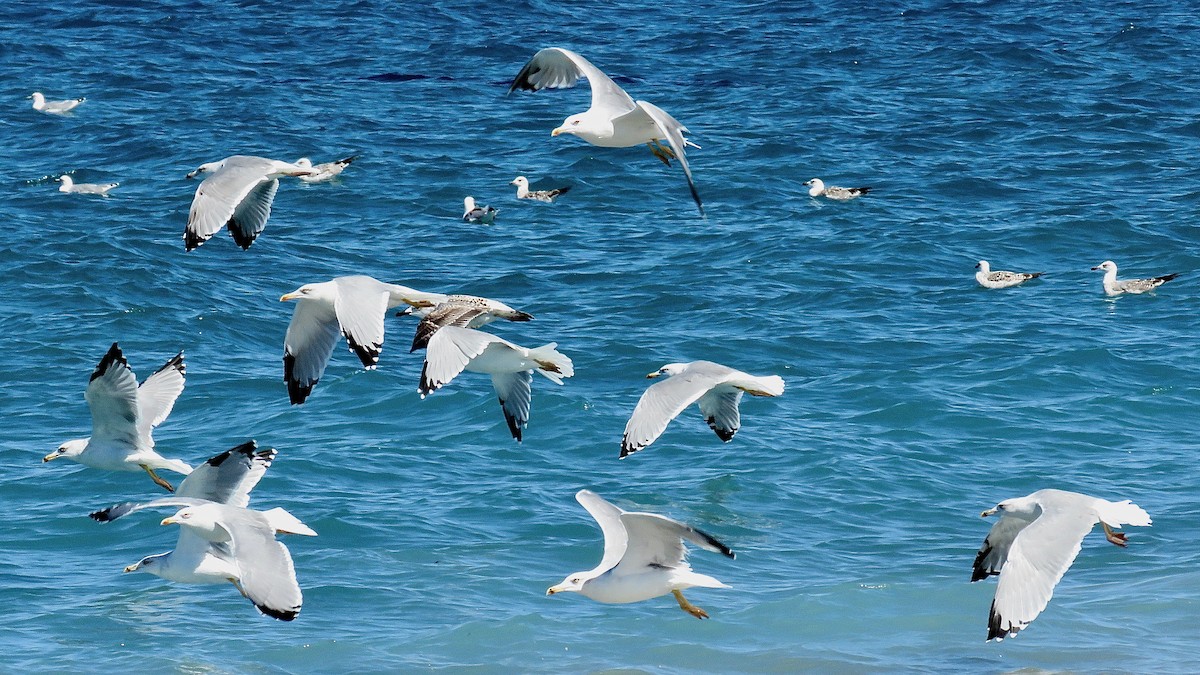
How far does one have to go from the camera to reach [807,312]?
49.7 feet

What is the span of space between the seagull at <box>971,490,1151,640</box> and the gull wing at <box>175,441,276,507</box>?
4103mm

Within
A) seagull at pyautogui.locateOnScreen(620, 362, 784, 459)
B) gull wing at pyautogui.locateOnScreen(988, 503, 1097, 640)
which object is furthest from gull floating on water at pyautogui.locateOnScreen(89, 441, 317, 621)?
gull wing at pyautogui.locateOnScreen(988, 503, 1097, 640)

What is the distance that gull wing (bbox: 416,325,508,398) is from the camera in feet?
26.5

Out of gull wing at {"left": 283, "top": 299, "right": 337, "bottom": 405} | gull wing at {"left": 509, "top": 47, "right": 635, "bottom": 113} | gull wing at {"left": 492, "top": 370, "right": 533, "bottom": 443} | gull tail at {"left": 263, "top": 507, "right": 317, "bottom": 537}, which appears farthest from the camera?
gull wing at {"left": 492, "top": 370, "right": 533, "bottom": 443}

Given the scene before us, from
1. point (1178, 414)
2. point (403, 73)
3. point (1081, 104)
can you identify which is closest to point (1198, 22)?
point (1081, 104)

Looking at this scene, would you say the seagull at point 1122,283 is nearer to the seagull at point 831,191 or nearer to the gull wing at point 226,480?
the seagull at point 831,191

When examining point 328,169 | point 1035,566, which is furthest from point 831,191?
point 1035,566

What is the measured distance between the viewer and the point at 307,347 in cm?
952

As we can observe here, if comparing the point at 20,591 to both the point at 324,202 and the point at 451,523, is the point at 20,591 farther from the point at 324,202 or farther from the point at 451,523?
the point at 324,202

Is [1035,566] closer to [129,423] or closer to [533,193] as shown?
[129,423]

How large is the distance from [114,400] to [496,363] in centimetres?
243

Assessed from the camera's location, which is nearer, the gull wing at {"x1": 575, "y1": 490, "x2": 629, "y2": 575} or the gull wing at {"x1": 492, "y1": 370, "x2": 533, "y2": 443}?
the gull wing at {"x1": 575, "y1": 490, "x2": 629, "y2": 575}

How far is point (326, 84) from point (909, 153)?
8.59m

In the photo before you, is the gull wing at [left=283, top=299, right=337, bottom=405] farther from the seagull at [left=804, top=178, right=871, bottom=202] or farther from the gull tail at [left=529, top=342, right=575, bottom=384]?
the seagull at [left=804, top=178, right=871, bottom=202]
